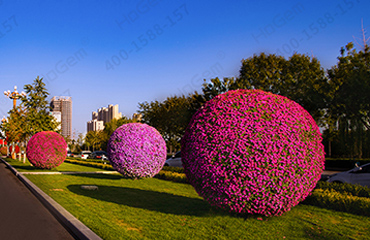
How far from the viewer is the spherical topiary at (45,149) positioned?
2123 cm

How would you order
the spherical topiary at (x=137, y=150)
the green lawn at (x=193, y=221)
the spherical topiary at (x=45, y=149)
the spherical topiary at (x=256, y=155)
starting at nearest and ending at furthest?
the green lawn at (x=193, y=221), the spherical topiary at (x=256, y=155), the spherical topiary at (x=137, y=150), the spherical topiary at (x=45, y=149)

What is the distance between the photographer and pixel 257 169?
6.37m

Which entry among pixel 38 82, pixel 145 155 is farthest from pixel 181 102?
pixel 145 155

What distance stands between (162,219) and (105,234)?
1705mm

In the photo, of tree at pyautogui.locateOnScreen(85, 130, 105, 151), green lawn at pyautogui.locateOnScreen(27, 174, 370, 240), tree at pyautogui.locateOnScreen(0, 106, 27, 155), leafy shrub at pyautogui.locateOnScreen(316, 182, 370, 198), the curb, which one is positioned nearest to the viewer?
the curb

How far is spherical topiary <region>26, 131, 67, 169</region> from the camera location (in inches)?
836

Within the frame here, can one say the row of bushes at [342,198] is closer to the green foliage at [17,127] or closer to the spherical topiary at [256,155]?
the spherical topiary at [256,155]

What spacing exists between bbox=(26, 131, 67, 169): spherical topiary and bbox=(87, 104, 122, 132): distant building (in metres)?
118

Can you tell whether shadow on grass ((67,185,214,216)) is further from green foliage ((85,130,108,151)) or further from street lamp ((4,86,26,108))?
green foliage ((85,130,108,151))

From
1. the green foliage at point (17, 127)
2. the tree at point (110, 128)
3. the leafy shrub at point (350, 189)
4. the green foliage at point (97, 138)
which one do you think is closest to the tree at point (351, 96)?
the leafy shrub at point (350, 189)

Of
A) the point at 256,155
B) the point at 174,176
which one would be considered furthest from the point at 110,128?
the point at 256,155

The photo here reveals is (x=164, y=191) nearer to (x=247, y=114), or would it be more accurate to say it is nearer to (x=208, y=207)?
(x=208, y=207)

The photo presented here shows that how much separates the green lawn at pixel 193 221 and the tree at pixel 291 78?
21.2 m

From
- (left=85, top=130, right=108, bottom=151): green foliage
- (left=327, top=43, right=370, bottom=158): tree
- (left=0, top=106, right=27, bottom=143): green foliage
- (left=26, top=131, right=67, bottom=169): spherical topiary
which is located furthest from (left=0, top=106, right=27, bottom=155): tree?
(left=85, top=130, right=108, bottom=151): green foliage
